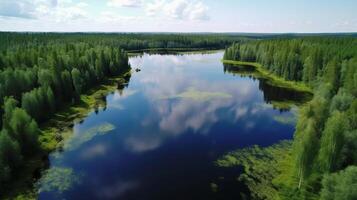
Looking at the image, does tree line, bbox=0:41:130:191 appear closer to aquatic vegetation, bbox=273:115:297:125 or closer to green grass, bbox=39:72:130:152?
green grass, bbox=39:72:130:152

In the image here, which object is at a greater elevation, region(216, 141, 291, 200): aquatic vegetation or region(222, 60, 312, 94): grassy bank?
region(222, 60, 312, 94): grassy bank

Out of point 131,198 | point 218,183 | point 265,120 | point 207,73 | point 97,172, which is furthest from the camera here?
point 207,73

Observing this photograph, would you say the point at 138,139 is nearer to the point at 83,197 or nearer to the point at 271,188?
the point at 83,197

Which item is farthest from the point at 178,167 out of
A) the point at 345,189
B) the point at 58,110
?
the point at 58,110

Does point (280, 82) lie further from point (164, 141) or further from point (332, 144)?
point (332, 144)

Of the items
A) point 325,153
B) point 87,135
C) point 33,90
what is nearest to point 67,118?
point 33,90

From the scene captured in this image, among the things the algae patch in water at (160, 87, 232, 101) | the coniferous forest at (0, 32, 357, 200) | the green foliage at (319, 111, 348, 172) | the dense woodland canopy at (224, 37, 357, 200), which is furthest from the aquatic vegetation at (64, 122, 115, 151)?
the green foliage at (319, 111, 348, 172)
